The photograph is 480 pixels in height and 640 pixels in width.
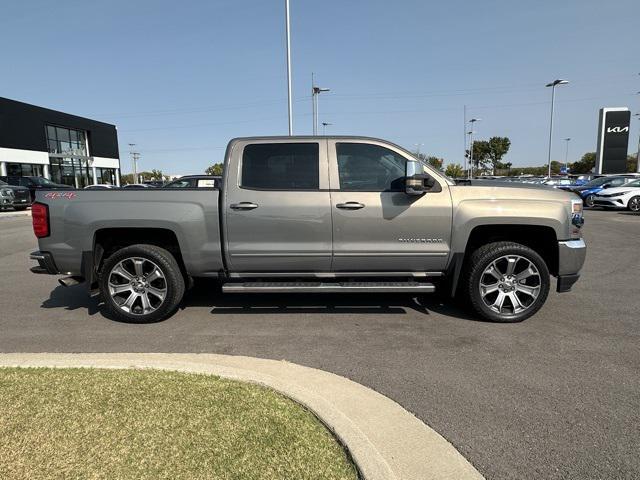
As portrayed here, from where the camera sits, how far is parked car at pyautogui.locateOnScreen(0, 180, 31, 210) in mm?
22031

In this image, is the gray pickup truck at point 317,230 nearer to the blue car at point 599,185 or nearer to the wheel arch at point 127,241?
the wheel arch at point 127,241

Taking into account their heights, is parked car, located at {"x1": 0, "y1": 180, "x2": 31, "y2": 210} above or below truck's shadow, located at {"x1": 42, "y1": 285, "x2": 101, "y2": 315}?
above

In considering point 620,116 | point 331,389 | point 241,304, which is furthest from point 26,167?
point 620,116

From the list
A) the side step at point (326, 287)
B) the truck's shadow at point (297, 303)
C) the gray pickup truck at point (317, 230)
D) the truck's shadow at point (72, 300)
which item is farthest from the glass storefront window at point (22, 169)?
the side step at point (326, 287)

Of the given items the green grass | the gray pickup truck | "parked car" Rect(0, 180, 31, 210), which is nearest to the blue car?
the gray pickup truck

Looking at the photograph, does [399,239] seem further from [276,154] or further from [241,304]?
[241,304]

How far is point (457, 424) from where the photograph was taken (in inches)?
116

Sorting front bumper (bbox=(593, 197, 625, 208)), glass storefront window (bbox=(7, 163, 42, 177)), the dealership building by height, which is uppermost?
the dealership building

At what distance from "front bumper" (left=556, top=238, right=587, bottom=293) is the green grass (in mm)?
3468

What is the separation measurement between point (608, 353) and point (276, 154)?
384cm

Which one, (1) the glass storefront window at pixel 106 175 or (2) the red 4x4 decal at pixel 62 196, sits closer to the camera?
(2) the red 4x4 decal at pixel 62 196

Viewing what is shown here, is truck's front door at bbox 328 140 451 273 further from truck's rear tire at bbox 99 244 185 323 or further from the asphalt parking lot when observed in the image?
truck's rear tire at bbox 99 244 185 323

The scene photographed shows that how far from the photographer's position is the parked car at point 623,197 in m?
19.2

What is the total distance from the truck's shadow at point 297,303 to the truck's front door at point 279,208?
0.71 m
